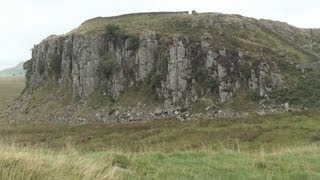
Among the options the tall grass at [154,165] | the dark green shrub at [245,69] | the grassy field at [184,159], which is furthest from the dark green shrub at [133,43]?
the tall grass at [154,165]

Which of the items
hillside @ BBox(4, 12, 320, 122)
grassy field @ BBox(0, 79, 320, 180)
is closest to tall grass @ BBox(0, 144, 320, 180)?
grassy field @ BBox(0, 79, 320, 180)

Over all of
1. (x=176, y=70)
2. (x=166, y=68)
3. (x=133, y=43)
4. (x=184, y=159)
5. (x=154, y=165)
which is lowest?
(x=184, y=159)

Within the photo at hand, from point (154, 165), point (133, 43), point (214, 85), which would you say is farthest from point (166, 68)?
point (154, 165)

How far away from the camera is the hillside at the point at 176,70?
62.3m

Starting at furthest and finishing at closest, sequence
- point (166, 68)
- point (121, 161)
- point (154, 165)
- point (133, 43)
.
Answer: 1. point (133, 43)
2. point (166, 68)
3. point (154, 165)
4. point (121, 161)

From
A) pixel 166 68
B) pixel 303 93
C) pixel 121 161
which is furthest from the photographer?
pixel 166 68

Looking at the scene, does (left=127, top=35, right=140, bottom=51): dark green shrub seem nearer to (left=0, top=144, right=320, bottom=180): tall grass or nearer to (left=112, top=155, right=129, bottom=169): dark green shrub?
(left=0, top=144, right=320, bottom=180): tall grass

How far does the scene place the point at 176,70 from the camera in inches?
2692

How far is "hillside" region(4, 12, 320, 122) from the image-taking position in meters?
62.3

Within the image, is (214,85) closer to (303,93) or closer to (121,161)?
(303,93)

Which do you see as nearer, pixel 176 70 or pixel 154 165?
pixel 154 165

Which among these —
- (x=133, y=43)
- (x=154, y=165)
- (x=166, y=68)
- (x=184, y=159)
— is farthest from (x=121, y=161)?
(x=133, y=43)

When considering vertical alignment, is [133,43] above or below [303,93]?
above

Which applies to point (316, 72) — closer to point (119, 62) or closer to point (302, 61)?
point (302, 61)
